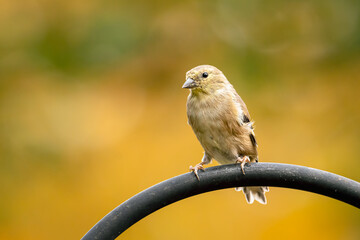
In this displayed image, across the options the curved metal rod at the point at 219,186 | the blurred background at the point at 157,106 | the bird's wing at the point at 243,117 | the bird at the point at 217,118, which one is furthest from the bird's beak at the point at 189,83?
the blurred background at the point at 157,106

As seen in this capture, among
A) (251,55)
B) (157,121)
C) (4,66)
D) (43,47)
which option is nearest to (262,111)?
(251,55)

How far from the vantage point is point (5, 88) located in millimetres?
4344

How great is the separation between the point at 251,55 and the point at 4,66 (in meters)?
2.27

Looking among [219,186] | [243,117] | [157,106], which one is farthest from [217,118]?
[157,106]

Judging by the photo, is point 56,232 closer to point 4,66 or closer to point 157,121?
point 157,121

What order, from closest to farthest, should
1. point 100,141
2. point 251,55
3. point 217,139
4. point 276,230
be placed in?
point 217,139
point 276,230
point 100,141
point 251,55

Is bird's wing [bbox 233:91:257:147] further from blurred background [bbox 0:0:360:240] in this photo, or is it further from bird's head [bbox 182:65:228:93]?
blurred background [bbox 0:0:360:240]

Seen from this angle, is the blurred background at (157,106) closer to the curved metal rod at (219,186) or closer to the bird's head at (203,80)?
the bird's head at (203,80)

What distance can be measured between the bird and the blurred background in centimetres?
96

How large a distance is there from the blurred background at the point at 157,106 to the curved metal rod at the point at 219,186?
6.61ft

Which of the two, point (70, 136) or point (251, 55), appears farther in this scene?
point (251, 55)

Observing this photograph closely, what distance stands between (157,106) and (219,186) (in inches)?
92.1

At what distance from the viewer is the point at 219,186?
2.12 meters

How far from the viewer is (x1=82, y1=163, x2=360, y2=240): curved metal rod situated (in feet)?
6.43
